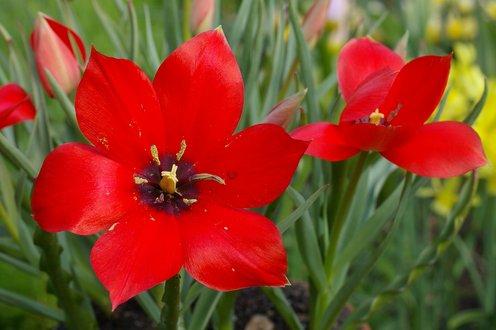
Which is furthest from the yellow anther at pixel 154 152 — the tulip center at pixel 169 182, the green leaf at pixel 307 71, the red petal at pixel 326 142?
the green leaf at pixel 307 71

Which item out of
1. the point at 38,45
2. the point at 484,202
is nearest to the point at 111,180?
the point at 38,45

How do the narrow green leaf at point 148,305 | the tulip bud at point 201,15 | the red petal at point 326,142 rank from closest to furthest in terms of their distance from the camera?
the red petal at point 326,142
the narrow green leaf at point 148,305
the tulip bud at point 201,15

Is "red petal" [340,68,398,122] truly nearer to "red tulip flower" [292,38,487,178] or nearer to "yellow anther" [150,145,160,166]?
"red tulip flower" [292,38,487,178]

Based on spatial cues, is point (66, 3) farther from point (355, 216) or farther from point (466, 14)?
point (466, 14)

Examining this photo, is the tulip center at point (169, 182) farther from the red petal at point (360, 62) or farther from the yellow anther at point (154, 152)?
the red petal at point (360, 62)

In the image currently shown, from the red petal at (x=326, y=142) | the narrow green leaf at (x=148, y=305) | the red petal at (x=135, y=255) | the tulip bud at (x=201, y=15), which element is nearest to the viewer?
the red petal at (x=135, y=255)

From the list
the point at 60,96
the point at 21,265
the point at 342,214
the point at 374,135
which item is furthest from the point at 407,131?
the point at 21,265

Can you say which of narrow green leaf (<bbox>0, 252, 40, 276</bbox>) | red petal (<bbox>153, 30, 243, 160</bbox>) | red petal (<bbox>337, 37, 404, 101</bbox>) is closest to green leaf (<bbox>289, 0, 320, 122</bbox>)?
red petal (<bbox>337, 37, 404, 101</bbox>)
